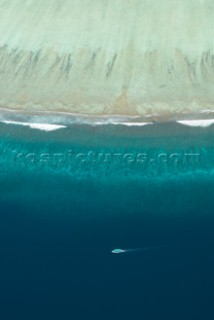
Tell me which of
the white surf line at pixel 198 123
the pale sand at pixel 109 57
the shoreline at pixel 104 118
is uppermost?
the pale sand at pixel 109 57

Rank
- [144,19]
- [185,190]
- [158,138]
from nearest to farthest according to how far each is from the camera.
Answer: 1. [185,190]
2. [158,138]
3. [144,19]

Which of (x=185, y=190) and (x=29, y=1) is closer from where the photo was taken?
(x=185, y=190)

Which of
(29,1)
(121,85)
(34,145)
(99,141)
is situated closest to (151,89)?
(121,85)

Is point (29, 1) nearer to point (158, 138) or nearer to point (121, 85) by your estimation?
point (121, 85)

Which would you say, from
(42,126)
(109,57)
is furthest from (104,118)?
(109,57)

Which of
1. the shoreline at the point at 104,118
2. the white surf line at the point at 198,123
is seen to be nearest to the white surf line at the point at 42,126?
the shoreline at the point at 104,118

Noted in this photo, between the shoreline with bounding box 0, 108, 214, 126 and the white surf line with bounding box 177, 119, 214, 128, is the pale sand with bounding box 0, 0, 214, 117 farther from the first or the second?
the white surf line with bounding box 177, 119, 214, 128

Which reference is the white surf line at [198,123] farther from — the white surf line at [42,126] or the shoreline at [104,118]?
the white surf line at [42,126]

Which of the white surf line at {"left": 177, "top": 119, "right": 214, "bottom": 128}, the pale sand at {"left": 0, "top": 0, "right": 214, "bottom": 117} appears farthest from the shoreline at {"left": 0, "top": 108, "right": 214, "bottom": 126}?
the pale sand at {"left": 0, "top": 0, "right": 214, "bottom": 117}
